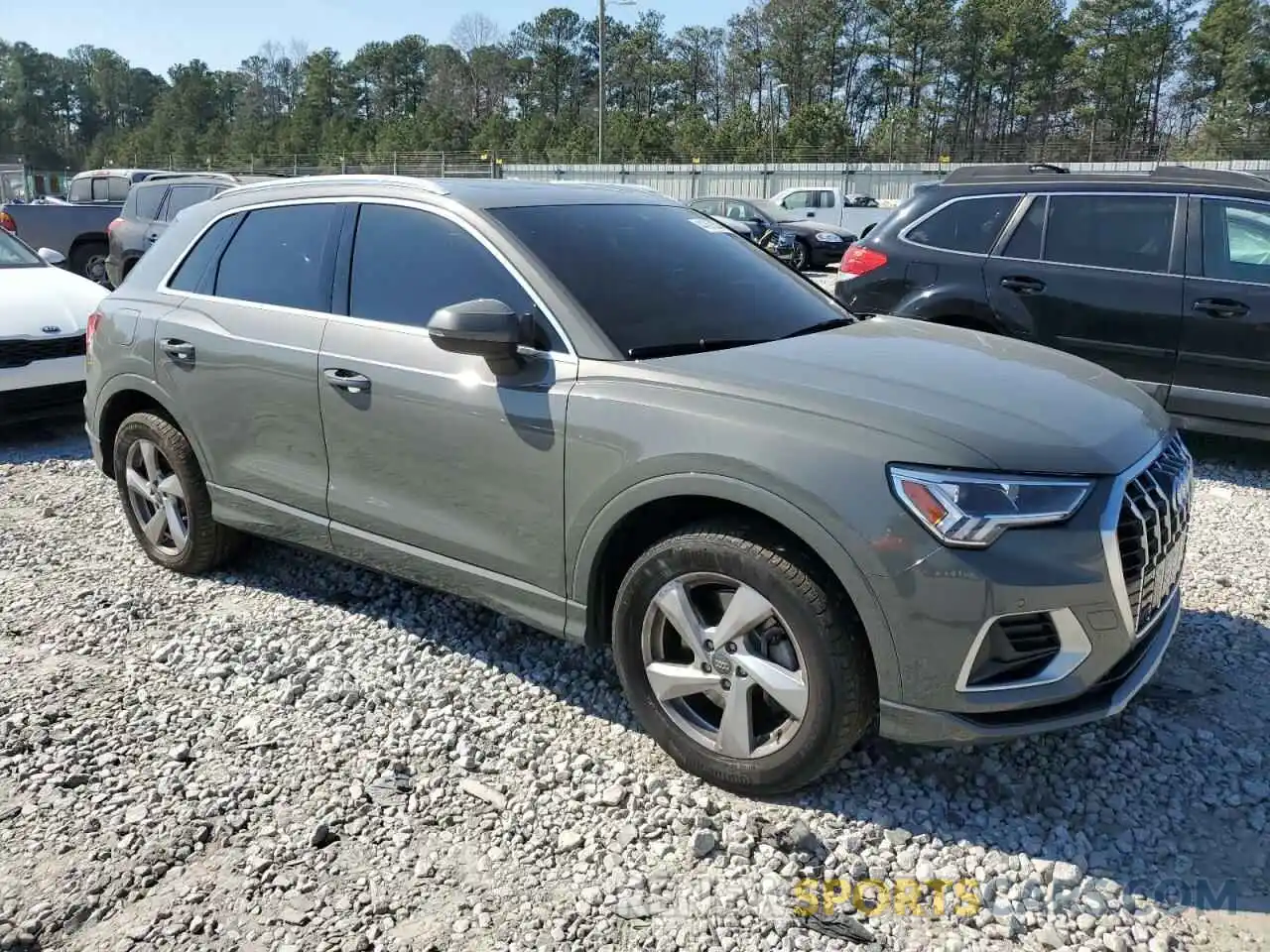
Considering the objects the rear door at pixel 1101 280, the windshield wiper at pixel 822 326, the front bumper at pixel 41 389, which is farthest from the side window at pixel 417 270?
the front bumper at pixel 41 389

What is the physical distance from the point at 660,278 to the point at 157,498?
265 cm

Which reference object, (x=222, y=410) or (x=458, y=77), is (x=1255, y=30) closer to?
(x=458, y=77)

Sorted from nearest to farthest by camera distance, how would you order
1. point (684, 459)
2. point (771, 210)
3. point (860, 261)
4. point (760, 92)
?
point (684, 459)
point (860, 261)
point (771, 210)
point (760, 92)

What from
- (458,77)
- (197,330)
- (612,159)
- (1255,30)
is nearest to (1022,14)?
(1255,30)

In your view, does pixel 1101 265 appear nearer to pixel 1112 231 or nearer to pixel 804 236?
pixel 1112 231

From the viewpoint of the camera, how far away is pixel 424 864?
2.74 m

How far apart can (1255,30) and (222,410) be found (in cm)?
6783

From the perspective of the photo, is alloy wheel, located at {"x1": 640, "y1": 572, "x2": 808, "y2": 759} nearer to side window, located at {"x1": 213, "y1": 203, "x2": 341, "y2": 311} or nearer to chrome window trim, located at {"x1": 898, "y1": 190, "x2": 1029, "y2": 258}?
side window, located at {"x1": 213, "y1": 203, "x2": 341, "y2": 311}

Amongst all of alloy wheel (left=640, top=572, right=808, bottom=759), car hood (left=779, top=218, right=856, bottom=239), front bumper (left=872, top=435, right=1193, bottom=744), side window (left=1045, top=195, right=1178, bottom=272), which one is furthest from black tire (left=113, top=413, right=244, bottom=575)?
car hood (left=779, top=218, right=856, bottom=239)

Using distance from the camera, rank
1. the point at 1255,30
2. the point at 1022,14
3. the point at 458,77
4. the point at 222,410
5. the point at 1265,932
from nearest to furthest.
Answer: the point at 1265,932, the point at 222,410, the point at 1255,30, the point at 1022,14, the point at 458,77

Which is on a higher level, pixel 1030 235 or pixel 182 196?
pixel 182 196

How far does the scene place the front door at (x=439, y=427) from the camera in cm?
322

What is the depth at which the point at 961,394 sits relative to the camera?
2.89m

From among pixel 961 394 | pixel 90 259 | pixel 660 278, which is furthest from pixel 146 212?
pixel 961 394
